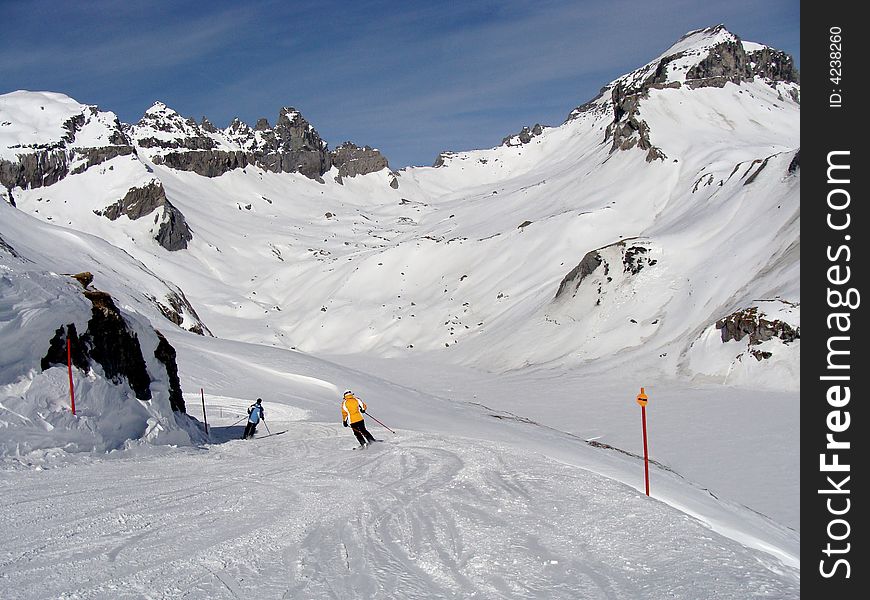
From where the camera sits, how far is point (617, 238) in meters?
64.7

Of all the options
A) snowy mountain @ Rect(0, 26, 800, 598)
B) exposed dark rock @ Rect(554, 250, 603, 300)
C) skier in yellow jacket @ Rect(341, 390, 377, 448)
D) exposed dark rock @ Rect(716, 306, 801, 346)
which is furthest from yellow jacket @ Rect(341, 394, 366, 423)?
exposed dark rock @ Rect(554, 250, 603, 300)

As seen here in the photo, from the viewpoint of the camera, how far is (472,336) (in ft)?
184

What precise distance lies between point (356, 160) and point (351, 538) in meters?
183

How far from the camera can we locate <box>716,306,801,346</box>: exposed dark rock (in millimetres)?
32406

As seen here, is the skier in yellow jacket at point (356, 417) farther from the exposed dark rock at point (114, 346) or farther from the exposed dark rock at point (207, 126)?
the exposed dark rock at point (207, 126)

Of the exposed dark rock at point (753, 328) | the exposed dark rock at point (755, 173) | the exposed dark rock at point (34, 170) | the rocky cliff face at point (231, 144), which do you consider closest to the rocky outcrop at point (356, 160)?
the rocky cliff face at point (231, 144)

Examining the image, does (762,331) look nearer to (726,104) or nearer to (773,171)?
(773,171)

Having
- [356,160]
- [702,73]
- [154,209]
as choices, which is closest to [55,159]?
[154,209]

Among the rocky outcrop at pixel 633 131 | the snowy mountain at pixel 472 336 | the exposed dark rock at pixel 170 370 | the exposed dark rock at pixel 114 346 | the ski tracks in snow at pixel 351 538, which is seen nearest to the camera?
the ski tracks in snow at pixel 351 538

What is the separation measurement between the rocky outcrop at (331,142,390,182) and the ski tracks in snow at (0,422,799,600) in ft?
575

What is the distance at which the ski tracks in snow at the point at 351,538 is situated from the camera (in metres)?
6.16

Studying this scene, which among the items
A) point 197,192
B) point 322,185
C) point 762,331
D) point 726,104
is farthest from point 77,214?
point 762,331

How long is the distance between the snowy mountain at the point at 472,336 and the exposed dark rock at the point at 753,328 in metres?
0.12
